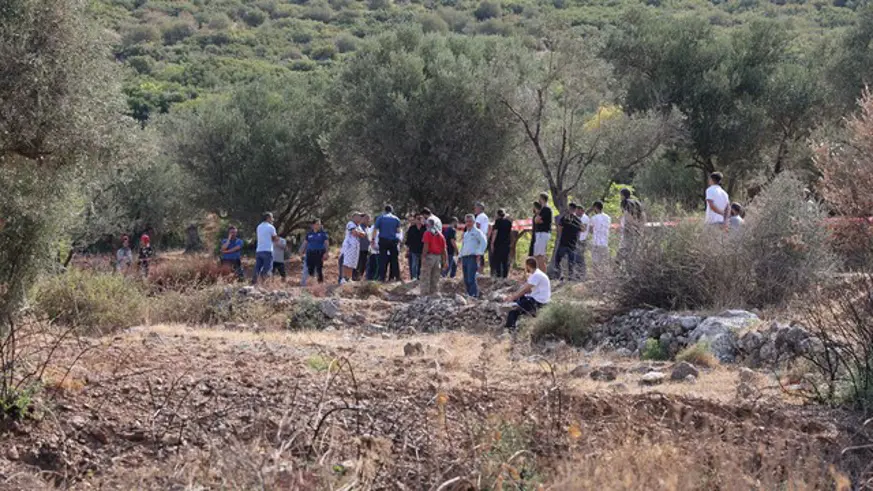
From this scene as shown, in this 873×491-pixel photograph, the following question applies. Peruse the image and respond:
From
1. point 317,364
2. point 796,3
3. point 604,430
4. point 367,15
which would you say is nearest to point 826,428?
point 604,430

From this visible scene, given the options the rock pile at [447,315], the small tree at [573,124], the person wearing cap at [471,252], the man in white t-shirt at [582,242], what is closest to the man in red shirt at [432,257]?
the person wearing cap at [471,252]

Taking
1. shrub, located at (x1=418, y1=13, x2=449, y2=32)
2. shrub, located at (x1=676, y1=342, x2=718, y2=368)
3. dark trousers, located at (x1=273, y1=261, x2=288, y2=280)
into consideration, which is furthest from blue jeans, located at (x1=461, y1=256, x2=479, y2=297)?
shrub, located at (x1=418, y1=13, x2=449, y2=32)

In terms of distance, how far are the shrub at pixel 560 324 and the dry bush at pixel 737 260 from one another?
1.08 meters

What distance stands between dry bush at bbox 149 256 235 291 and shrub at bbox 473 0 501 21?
185 feet

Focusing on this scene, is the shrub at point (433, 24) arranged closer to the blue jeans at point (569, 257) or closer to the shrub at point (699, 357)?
the blue jeans at point (569, 257)

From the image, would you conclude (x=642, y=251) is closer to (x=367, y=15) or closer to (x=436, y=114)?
(x=436, y=114)

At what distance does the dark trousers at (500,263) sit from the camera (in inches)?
813

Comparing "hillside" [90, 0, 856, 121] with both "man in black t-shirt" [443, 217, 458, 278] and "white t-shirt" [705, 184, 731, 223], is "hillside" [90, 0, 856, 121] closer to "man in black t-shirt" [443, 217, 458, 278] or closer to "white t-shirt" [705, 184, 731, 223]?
"man in black t-shirt" [443, 217, 458, 278]

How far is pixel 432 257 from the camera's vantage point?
61.9 feet

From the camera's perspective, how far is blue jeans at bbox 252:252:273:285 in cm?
2070

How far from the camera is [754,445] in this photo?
27.4 ft

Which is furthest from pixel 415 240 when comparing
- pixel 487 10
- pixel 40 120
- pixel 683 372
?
pixel 487 10

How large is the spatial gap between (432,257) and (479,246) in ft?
2.53

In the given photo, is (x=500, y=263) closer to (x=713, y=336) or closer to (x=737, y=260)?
(x=737, y=260)
